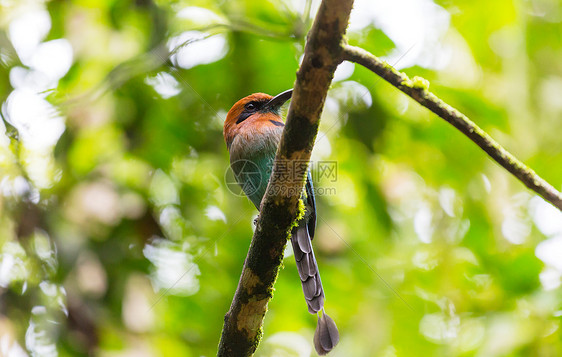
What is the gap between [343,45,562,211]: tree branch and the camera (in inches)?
70.9

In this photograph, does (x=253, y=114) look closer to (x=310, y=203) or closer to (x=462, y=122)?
(x=310, y=203)

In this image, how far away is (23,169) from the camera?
4281mm

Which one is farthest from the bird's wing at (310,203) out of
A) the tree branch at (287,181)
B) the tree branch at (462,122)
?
the tree branch at (462,122)

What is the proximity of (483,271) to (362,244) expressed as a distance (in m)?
1.08

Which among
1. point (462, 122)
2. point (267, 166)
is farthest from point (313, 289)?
point (462, 122)

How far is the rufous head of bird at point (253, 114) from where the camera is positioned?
3771mm

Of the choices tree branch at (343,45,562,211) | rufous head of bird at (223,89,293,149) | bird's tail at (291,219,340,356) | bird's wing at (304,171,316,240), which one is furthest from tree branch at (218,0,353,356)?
rufous head of bird at (223,89,293,149)

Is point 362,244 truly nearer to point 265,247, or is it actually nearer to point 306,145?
point 265,247

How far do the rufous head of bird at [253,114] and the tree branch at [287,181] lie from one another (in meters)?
1.45

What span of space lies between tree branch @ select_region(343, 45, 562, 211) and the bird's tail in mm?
1676

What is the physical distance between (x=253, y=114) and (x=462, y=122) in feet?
7.67

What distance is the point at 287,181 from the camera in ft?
7.20

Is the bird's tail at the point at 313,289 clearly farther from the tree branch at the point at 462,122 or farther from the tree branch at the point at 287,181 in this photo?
the tree branch at the point at 462,122

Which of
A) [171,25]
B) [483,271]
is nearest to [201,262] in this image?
[171,25]
